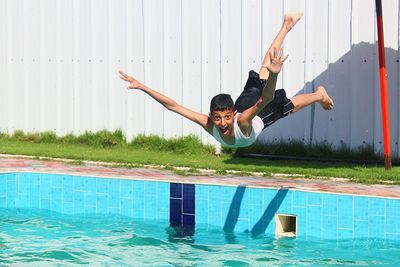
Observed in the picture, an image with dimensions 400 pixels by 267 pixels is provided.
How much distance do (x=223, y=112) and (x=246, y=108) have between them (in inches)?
21.9

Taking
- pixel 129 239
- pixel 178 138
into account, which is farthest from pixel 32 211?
pixel 178 138

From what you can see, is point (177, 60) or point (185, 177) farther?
point (177, 60)

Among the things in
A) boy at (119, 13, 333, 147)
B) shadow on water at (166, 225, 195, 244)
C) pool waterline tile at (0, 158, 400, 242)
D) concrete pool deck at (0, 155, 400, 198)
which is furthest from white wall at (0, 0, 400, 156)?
boy at (119, 13, 333, 147)

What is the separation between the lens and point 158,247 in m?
9.88

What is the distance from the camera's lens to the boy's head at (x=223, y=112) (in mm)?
8344

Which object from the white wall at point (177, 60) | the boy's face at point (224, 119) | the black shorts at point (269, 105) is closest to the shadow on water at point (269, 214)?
the black shorts at point (269, 105)

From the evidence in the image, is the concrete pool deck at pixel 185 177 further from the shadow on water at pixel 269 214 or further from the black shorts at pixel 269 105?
the black shorts at pixel 269 105

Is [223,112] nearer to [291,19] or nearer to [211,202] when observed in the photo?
[291,19]

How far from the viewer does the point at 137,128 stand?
49.8 feet

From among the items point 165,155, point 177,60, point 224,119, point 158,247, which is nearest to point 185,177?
point 158,247

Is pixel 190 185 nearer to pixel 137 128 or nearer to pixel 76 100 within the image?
pixel 137 128

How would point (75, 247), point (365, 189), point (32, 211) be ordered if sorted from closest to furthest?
point (75, 247)
point (365, 189)
point (32, 211)

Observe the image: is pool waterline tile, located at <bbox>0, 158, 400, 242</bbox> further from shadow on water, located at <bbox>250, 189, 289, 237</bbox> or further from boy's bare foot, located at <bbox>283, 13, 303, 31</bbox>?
boy's bare foot, located at <bbox>283, 13, 303, 31</bbox>

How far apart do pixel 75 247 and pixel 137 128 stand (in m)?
5.57
